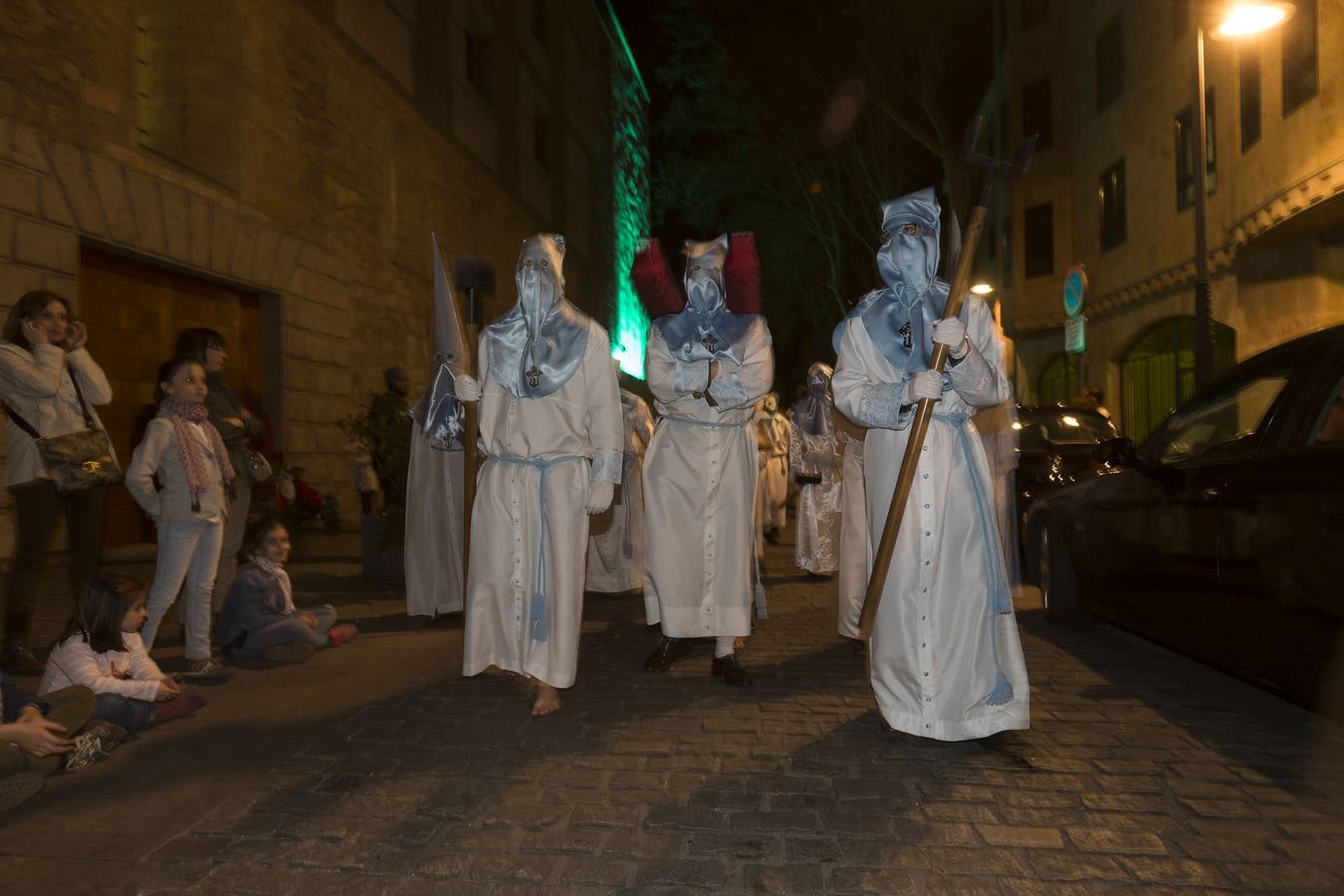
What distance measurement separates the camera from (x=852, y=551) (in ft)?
21.0

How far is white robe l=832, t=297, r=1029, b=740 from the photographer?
4.00 meters

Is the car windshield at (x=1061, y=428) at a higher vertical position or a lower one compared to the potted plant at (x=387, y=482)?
higher

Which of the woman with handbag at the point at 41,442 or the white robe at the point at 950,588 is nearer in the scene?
the white robe at the point at 950,588

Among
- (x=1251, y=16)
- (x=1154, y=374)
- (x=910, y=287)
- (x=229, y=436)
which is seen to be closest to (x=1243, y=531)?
(x=910, y=287)

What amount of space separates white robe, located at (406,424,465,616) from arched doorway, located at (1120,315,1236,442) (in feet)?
46.3

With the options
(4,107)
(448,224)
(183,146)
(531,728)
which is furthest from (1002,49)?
(531,728)

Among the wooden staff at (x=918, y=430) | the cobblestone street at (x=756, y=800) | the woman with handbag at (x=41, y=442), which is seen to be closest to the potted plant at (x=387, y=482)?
the woman with handbag at (x=41, y=442)

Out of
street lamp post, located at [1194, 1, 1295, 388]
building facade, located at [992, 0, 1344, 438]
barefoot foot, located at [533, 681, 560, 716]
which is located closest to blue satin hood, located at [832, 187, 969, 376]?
barefoot foot, located at [533, 681, 560, 716]

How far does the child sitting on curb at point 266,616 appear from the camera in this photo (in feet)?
19.0

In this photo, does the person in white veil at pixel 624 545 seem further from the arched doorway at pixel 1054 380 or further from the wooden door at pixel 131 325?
the arched doorway at pixel 1054 380

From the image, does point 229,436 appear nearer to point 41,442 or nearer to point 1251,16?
point 41,442

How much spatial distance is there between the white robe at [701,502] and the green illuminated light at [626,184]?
2688cm

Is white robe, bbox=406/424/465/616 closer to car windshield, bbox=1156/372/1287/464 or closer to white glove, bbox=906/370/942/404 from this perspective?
white glove, bbox=906/370/942/404

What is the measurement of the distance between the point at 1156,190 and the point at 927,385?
695 inches
